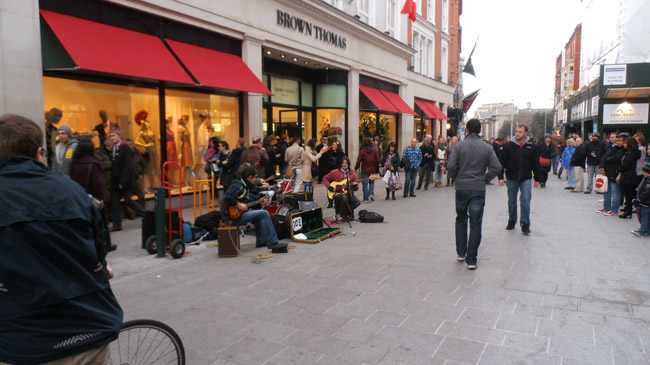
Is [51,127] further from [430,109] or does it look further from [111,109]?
[430,109]

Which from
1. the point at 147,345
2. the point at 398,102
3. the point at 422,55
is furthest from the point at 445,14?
the point at 147,345

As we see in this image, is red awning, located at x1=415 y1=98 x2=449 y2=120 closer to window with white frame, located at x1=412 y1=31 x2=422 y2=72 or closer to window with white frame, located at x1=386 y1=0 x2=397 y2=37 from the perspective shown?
window with white frame, located at x1=412 y1=31 x2=422 y2=72

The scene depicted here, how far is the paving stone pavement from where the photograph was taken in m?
4.10

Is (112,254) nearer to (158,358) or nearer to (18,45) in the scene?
(18,45)

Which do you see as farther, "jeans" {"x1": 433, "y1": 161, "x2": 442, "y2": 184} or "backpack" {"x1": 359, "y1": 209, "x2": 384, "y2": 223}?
"jeans" {"x1": 433, "y1": 161, "x2": 442, "y2": 184}

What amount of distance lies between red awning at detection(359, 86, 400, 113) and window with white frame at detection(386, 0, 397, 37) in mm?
3722

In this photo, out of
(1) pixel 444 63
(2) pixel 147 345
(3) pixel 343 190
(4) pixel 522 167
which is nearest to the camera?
(2) pixel 147 345

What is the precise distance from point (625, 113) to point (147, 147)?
25.2 meters

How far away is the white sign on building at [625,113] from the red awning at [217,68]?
843 inches

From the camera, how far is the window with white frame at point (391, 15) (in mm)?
24266

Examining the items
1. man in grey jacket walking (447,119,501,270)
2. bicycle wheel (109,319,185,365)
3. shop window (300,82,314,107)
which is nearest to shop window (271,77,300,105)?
shop window (300,82,314,107)

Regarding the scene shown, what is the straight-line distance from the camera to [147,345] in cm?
296

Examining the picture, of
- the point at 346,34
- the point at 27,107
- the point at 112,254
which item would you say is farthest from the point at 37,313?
the point at 346,34

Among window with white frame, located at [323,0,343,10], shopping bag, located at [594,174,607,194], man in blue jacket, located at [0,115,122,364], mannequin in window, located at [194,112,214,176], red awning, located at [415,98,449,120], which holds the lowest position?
shopping bag, located at [594,174,607,194]
